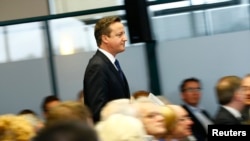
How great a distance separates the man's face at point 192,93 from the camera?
520 centimetres

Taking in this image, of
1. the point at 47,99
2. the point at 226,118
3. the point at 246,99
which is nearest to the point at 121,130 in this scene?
the point at 226,118

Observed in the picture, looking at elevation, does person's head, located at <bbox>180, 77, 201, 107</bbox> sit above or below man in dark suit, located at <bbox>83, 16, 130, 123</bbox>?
below

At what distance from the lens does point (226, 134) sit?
2816mm

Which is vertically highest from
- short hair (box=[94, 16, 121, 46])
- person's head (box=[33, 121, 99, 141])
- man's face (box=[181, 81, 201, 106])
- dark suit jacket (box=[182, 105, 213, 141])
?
short hair (box=[94, 16, 121, 46])

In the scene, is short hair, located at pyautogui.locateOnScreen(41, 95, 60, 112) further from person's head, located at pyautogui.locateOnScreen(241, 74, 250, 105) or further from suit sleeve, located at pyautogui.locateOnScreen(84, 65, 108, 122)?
suit sleeve, located at pyautogui.locateOnScreen(84, 65, 108, 122)

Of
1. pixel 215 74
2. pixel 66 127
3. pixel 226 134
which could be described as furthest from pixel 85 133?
pixel 215 74

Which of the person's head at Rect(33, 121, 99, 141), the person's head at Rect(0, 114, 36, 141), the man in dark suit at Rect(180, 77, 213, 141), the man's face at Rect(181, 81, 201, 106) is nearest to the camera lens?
the person's head at Rect(33, 121, 99, 141)

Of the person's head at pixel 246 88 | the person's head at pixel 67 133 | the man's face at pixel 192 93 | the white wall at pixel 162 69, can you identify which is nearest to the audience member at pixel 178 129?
the person's head at pixel 246 88

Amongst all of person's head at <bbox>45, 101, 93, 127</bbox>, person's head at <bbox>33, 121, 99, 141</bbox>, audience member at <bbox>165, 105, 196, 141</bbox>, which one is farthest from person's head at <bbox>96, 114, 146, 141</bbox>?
person's head at <bbox>33, 121, 99, 141</bbox>

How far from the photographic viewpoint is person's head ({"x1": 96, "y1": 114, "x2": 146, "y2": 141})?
228 cm

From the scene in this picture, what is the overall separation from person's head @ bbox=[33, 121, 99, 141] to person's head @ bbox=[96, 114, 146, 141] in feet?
4.04

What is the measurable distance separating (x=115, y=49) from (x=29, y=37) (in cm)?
300

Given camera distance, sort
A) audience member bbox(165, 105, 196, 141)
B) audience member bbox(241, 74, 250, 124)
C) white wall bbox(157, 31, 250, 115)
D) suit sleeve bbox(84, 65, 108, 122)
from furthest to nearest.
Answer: white wall bbox(157, 31, 250, 115) < audience member bbox(241, 74, 250, 124) < audience member bbox(165, 105, 196, 141) < suit sleeve bbox(84, 65, 108, 122)

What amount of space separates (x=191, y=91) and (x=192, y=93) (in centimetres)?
5
